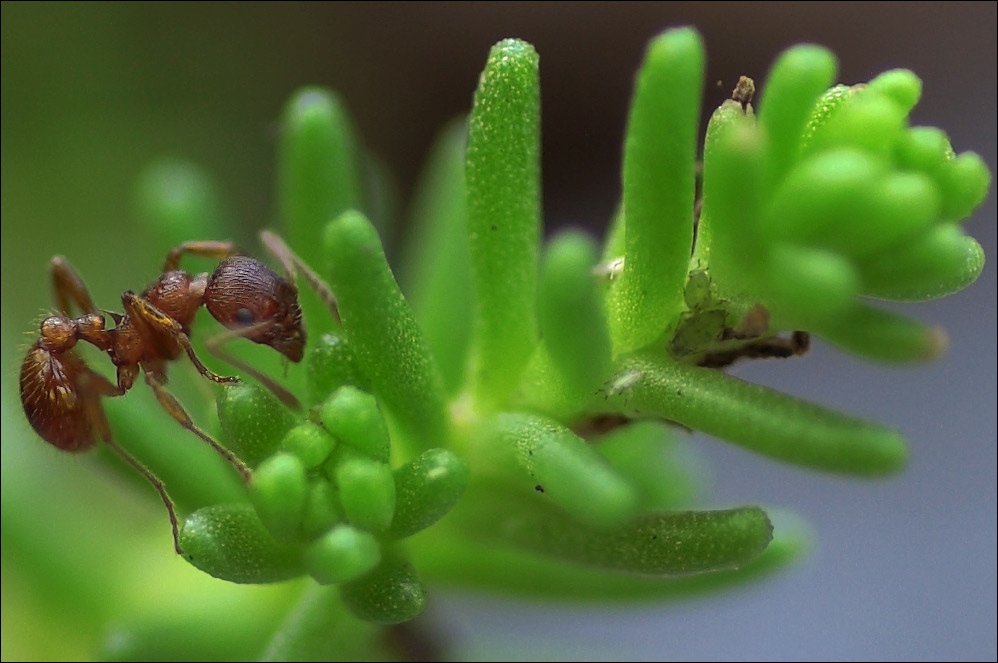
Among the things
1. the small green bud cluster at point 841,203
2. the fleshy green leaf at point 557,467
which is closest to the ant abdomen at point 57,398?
the fleshy green leaf at point 557,467

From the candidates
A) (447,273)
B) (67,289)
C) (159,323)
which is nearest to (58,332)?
(67,289)

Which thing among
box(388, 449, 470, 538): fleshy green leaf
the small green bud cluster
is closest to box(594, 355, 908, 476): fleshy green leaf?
the small green bud cluster

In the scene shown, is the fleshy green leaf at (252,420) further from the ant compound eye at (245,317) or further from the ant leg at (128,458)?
the ant compound eye at (245,317)

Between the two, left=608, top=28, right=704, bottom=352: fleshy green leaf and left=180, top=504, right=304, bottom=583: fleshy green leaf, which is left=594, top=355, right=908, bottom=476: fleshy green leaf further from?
left=180, top=504, right=304, bottom=583: fleshy green leaf

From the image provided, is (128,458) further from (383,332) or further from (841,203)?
(841,203)

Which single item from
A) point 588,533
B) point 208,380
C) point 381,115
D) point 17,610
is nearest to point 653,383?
point 588,533

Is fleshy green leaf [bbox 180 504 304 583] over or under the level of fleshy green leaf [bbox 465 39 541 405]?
under
